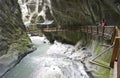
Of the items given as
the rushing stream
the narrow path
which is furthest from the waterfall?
the narrow path

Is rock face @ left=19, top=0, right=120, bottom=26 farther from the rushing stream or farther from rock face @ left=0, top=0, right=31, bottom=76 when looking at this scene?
rock face @ left=0, top=0, right=31, bottom=76

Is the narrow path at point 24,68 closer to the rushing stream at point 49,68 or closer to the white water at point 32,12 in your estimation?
the rushing stream at point 49,68

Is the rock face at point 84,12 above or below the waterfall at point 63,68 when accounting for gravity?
above

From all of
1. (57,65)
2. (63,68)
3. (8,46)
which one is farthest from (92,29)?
(8,46)

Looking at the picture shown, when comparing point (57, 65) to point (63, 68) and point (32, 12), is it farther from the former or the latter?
point (32, 12)

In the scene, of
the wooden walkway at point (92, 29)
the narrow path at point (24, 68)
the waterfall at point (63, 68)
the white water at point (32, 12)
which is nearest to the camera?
the waterfall at point (63, 68)

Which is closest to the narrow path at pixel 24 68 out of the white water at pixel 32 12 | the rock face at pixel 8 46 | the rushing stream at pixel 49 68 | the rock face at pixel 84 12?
the rushing stream at pixel 49 68

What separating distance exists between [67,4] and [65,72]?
33.3 ft

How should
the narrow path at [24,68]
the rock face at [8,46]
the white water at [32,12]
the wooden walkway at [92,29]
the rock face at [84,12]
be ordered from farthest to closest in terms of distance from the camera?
the white water at [32,12] → the rock face at [84,12] → the rock face at [8,46] → the narrow path at [24,68] → the wooden walkway at [92,29]

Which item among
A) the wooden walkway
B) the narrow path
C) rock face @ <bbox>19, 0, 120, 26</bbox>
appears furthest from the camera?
rock face @ <bbox>19, 0, 120, 26</bbox>

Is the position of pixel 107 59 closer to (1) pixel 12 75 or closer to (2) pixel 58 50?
(1) pixel 12 75

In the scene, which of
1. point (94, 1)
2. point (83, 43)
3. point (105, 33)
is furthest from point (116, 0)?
point (83, 43)

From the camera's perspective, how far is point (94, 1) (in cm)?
1875

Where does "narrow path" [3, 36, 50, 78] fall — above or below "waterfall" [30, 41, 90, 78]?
below
